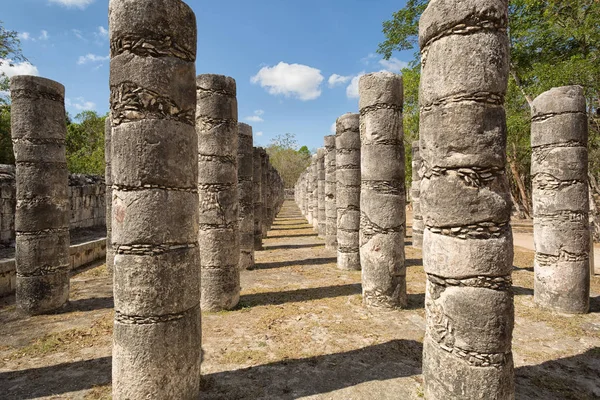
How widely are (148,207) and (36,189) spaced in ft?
16.8

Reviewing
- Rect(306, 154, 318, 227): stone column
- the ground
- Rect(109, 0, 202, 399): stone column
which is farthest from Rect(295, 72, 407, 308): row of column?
Rect(306, 154, 318, 227): stone column

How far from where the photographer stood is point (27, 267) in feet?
25.2

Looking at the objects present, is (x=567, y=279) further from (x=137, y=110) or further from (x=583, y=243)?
(x=137, y=110)

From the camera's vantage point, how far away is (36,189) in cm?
770

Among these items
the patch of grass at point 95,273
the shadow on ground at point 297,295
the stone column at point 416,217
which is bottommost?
the shadow on ground at point 297,295

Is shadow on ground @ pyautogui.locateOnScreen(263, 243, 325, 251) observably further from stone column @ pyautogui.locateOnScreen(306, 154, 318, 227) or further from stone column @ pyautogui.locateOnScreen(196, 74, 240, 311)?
stone column @ pyautogui.locateOnScreen(196, 74, 240, 311)

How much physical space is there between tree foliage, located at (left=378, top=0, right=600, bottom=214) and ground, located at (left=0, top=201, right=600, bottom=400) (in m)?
7.47

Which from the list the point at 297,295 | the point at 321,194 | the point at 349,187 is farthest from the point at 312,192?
the point at 297,295

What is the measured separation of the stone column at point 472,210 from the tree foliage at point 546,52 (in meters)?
10.8

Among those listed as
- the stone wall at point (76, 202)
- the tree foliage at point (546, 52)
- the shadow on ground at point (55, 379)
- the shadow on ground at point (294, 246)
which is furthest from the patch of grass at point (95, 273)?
the tree foliage at point (546, 52)

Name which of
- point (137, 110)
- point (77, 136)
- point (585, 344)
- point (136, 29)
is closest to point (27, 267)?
point (137, 110)

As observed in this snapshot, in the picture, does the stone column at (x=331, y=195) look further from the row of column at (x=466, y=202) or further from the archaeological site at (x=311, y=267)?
the row of column at (x=466, y=202)

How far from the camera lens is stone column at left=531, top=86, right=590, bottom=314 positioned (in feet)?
24.8

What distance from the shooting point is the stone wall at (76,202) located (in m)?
12.4
